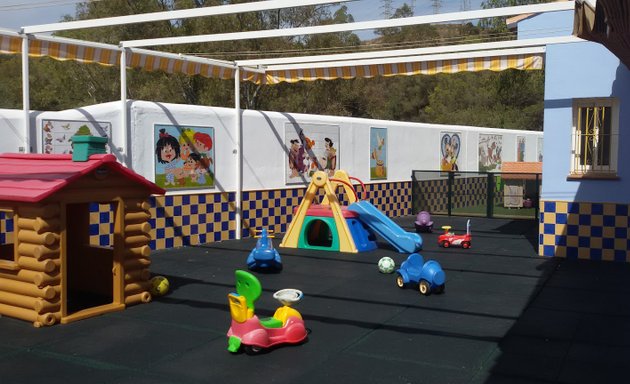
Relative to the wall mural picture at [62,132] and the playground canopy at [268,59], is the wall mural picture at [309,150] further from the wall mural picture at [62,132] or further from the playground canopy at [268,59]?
the wall mural picture at [62,132]

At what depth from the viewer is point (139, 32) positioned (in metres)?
28.9

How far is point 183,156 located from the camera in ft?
38.0

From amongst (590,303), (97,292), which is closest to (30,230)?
(97,292)

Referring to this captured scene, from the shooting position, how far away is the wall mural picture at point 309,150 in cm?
1395

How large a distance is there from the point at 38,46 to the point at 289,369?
275 inches

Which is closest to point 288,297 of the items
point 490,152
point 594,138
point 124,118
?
point 124,118

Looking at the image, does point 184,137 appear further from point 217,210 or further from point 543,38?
point 543,38

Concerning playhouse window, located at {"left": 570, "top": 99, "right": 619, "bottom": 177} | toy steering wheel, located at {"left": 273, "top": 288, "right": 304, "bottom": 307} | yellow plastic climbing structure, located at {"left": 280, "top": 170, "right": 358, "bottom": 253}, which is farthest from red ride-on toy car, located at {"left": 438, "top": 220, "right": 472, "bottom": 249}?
toy steering wheel, located at {"left": 273, "top": 288, "right": 304, "bottom": 307}

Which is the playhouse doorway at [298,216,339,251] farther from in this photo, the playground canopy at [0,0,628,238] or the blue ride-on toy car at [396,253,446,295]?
the blue ride-on toy car at [396,253,446,295]

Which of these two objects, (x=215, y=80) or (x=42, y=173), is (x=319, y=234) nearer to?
(x=42, y=173)

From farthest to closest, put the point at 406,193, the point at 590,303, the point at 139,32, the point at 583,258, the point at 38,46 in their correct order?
the point at 139,32 < the point at 406,193 < the point at 583,258 < the point at 38,46 < the point at 590,303

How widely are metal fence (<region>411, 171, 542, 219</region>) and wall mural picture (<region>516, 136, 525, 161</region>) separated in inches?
140

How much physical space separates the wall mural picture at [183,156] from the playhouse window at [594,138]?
6.60 meters

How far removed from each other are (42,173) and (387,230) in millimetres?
6226
